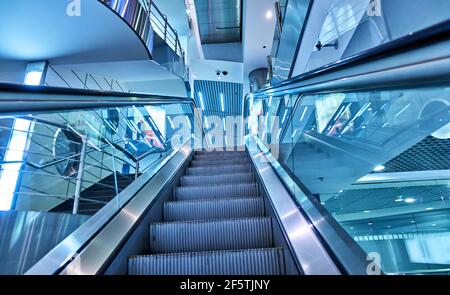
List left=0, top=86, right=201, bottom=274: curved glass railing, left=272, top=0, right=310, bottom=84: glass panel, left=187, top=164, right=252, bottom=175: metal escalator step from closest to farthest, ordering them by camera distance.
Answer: left=0, top=86, right=201, bottom=274: curved glass railing < left=187, top=164, right=252, bottom=175: metal escalator step < left=272, top=0, right=310, bottom=84: glass panel

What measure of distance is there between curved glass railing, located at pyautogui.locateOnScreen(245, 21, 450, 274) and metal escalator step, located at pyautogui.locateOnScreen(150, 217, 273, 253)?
1.36 ft

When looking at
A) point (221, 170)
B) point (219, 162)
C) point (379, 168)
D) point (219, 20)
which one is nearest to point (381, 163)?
point (379, 168)

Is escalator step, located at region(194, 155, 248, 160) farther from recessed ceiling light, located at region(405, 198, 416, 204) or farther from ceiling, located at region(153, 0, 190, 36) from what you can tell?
ceiling, located at region(153, 0, 190, 36)

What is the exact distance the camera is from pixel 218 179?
3.34 m

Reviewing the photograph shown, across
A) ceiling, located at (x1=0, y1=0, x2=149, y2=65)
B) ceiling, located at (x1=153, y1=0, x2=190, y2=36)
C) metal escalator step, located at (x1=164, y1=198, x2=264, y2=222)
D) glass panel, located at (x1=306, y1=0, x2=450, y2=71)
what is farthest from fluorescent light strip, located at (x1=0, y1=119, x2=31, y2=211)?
ceiling, located at (x1=153, y1=0, x2=190, y2=36)

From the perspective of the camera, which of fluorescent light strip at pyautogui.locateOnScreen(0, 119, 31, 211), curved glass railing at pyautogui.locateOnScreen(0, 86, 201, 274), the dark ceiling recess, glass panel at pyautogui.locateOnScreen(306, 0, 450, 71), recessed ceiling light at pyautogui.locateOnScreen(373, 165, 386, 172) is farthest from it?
the dark ceiling recess

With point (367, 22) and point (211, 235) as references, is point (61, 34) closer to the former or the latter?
point (211, 235)

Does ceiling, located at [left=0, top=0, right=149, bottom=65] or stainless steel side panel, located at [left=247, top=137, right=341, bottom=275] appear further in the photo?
ceiling, located at [left=0, top=0, right=149, bottom=65]

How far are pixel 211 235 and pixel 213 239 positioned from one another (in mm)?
32

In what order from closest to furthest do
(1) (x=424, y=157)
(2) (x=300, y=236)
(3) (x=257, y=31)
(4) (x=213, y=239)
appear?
1. (2) (x=300, y=236)
2. (1) (x=424, y=157)
3. (4) (x=213, y=239)
4. (3) (x=257, y=31)

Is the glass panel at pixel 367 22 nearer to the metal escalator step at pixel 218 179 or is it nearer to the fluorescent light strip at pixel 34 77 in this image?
the metal escalator step at pixel 218 179

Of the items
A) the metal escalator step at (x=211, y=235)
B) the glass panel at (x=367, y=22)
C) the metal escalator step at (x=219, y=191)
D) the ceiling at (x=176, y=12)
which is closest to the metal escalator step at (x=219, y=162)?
the metal escalator step at (x=219, y=191)

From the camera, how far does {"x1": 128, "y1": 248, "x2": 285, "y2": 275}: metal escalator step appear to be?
158 cm
